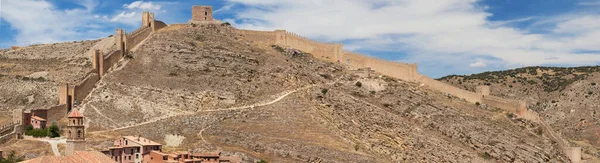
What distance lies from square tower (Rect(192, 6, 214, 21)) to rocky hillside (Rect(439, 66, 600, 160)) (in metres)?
38.8

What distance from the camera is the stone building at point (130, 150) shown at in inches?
1775

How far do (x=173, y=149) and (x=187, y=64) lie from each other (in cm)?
1400

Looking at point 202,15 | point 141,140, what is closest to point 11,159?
point 141,140

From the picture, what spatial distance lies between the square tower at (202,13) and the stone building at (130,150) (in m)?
25.8

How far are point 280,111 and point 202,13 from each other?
19.3 m

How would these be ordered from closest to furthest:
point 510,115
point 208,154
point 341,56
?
point 208,154, point 510,115, point 341,56

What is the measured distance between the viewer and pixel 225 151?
48.6 metres

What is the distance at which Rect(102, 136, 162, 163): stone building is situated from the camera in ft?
148

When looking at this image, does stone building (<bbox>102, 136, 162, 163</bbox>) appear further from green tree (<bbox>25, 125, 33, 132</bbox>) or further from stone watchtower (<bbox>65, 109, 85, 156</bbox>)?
green tree (<bbox>25, 125, 33, 132</bbox>)

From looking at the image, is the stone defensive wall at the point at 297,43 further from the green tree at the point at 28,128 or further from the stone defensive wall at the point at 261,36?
the green tree at the point at 28,128

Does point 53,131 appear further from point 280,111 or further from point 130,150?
point 280,111

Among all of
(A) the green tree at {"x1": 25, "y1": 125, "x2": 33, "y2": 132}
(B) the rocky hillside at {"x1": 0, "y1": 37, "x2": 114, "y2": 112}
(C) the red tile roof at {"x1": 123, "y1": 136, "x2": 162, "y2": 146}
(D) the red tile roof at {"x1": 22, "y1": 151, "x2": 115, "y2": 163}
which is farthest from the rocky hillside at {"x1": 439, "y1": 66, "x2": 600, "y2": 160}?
(A) the green tree at {"x1": 25, "y1": 125, "x2": 33, "y2": 132}

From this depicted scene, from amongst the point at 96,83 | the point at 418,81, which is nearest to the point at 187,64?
the point at 96,83

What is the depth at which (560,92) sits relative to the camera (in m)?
94.6
